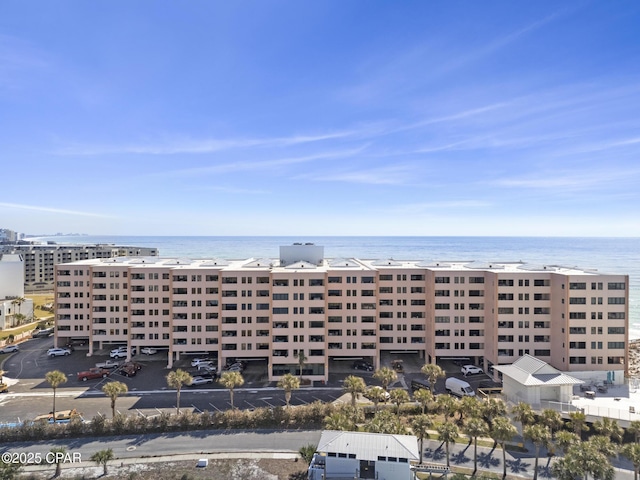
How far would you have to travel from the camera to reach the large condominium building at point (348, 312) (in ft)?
194

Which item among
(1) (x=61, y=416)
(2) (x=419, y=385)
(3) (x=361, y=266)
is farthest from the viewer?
(3) (x=361, y=266)

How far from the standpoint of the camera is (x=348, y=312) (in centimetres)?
6712

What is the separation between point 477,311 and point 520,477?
111 ft

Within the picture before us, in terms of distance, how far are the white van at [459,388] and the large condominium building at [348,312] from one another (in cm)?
1018

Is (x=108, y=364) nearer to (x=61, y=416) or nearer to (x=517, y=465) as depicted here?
(x=61, y=416)

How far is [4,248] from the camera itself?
7603 inches

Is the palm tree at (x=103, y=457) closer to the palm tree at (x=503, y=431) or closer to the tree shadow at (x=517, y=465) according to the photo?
the palm tree at (x=503, y=431)

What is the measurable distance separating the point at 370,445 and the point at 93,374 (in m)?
48.7

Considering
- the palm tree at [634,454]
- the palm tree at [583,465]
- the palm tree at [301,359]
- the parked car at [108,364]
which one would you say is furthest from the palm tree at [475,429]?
the parked car at [108,364]

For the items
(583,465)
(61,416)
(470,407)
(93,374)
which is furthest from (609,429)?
(93,374)

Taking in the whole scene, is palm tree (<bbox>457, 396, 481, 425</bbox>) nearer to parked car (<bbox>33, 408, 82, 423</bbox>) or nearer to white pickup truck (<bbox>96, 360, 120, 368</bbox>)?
parked car (<bbox>33, 408, 82, 423</bbox>)

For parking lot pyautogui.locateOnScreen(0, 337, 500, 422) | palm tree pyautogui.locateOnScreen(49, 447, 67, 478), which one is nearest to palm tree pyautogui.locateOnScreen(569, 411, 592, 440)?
parking lot pyautogui.locateOnScreen(0, 337, 500, 422)

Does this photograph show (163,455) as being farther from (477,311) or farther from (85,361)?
(477,311)

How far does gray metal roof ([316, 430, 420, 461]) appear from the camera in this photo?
33219 millimetres
